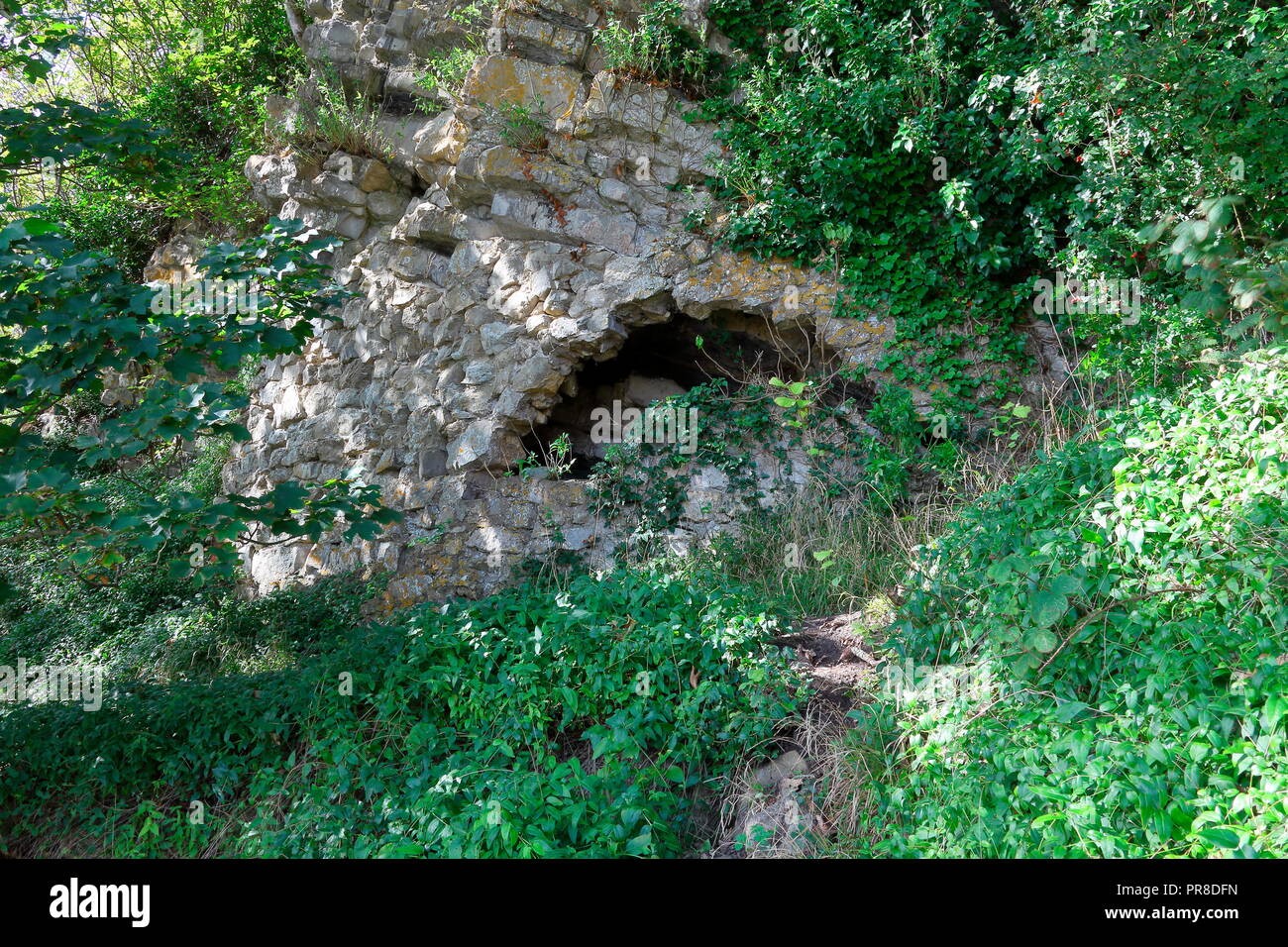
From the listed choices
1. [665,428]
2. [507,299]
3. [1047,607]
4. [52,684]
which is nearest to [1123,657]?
[1047,607]

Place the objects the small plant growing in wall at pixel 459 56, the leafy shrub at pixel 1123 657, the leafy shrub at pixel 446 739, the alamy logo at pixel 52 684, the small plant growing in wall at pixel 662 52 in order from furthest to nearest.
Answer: the small plant growing in wall at pixel 459 56
the small plant growing in wall at pixel 662 52
the alamy logo at pixel 52 684
the leafy shrub at pixel 446 739
the leafy shrub at pixel 1123 657

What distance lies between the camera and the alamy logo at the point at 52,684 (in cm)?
538

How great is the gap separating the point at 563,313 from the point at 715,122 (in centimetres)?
242

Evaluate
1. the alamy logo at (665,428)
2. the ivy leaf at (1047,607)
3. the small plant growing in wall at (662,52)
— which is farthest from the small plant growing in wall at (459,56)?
the ivy leaf at (1047,607)

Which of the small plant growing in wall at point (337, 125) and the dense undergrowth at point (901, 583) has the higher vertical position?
the small plant growing in wall at point (337, 125)

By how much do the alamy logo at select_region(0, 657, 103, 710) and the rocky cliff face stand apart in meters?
2.05

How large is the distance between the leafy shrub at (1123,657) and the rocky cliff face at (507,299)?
297 cm

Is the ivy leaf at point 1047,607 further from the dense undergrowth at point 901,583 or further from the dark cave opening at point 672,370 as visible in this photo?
the dark cave opening at point 672,370

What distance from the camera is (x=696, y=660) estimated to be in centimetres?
459

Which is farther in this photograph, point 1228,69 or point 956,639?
point 1228,69

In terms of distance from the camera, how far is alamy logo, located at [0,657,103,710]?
5.38m

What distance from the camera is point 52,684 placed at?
5840 millimetres
